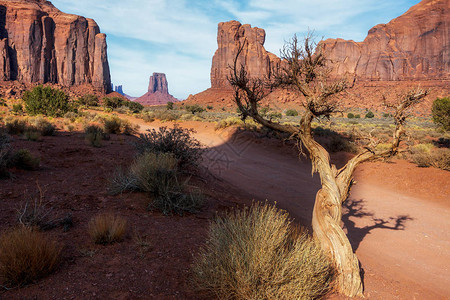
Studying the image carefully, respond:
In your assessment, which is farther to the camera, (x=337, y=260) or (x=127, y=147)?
(x=127, y=147)

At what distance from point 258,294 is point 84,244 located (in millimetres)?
2539

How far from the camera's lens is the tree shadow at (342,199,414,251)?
5680 millimetres

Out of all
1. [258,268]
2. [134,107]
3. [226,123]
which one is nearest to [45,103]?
[226,123]

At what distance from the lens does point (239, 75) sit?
4.70 m

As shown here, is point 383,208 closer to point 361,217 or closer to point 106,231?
point 361,217

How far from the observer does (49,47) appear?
270 ft

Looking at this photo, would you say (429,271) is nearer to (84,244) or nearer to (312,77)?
(312,77)

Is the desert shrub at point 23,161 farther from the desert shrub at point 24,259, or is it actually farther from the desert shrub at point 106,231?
the desert shrub at point 24,259

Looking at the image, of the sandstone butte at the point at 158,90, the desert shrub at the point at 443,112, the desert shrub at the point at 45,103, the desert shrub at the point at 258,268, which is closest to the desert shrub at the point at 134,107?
the desert shrub at the point at 45,103

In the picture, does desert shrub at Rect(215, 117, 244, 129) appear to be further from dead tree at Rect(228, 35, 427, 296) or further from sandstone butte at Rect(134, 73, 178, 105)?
sandstone butte at Rect(134, 73, 178, 105)

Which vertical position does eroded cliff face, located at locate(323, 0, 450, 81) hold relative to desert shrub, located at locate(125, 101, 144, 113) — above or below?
above

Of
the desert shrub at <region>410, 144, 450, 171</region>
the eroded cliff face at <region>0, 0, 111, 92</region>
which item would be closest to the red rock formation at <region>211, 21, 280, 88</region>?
the eroded cliff face at <region>0, 0, 111, 92</region>

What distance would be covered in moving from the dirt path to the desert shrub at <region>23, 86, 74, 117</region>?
1781 centimetres

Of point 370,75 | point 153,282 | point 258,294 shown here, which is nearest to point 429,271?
point 258,294
